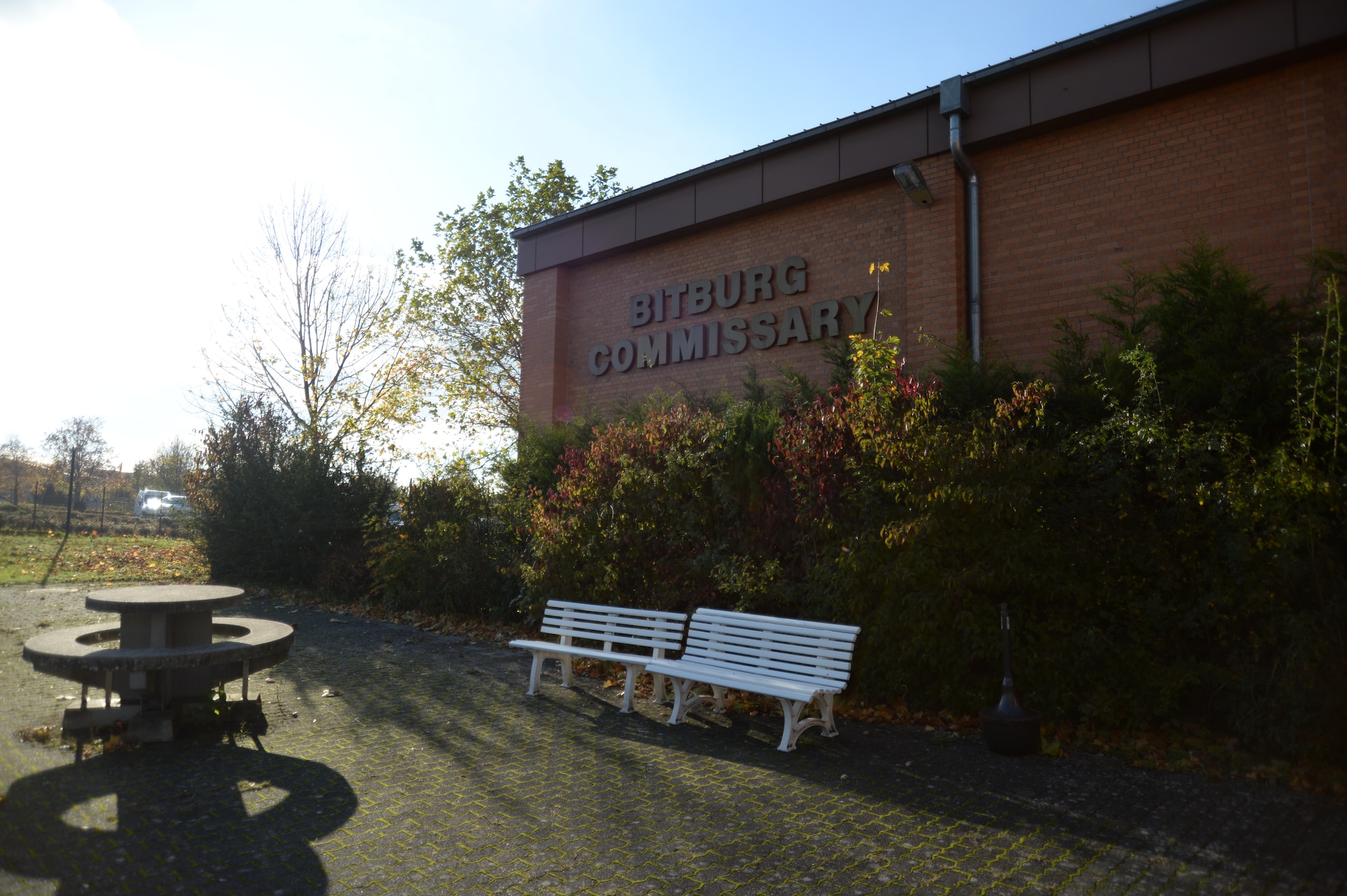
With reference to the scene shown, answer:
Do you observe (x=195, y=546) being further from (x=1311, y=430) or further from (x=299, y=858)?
(x=1311, y=430)

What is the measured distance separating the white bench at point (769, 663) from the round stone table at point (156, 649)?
9.96 feet

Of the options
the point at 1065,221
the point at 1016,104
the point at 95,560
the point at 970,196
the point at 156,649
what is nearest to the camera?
the point at 156,649

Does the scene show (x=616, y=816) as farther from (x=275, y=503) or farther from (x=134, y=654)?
(x=275, y=503)

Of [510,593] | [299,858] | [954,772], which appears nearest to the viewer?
[299,858]

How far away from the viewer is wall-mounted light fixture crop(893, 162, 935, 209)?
34.9ft

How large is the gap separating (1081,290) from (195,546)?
16398mm

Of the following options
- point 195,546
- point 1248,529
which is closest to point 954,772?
point 1248,529

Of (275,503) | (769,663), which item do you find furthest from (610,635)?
(275,503)

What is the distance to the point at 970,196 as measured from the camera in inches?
439

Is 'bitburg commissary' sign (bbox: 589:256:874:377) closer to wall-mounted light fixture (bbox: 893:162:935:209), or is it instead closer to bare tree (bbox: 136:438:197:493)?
wall-mounted light fixture (bbox: 893:162:935:209)

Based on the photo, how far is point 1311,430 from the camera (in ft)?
18.2

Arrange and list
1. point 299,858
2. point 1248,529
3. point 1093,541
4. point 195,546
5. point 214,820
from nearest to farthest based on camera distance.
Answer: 1. point 299,858
2. point 214,820
3. point 1248,529
4. point 1093,541
5. point 195,546

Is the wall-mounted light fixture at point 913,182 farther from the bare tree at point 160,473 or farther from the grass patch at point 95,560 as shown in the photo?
the bare tree at point 160,473

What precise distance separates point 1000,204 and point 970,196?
398 mm
